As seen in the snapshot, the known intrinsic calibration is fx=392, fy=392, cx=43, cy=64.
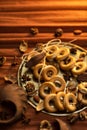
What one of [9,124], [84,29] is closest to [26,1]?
[84,29]

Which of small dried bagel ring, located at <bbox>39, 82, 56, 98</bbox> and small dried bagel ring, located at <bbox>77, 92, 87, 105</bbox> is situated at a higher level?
small dried bagel ring, located at <bbox>39, 82, 56, 98</bbox>

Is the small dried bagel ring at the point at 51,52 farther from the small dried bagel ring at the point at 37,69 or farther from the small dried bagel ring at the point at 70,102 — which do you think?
the small dried bagel ring at the point at 70,102

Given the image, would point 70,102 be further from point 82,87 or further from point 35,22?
point 35,22

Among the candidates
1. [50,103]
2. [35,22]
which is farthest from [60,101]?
[35,22]

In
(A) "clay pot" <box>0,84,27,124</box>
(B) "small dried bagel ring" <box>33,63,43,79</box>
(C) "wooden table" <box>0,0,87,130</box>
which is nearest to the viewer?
(A) "clay pot" <box>0,84,27,124</box>

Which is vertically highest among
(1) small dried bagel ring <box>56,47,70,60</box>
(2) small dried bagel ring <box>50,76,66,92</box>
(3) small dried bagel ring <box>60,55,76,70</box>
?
(1) small dried bagel ring <box>56,47,70,60</box>

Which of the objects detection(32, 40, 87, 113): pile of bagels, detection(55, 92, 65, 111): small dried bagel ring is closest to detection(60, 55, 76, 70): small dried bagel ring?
detection(32, 40, 87, 113): pile of bagels

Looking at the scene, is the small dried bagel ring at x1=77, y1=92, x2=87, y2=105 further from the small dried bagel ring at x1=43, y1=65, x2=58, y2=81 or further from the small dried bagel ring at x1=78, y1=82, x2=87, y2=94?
the small dried bagel ring at x1=43, y1=65, x2=58, y2=81
